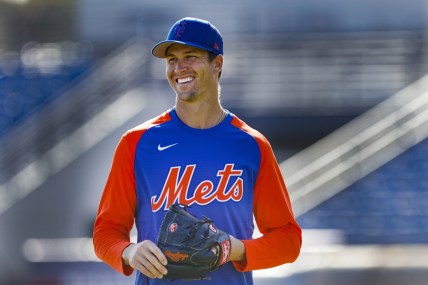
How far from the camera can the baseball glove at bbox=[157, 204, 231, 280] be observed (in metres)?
2.86

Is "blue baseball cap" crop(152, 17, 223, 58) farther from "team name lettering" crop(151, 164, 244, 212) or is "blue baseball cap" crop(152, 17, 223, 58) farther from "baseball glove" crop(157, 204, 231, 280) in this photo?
"baseball glove" crop(157, 204, 231, 280)

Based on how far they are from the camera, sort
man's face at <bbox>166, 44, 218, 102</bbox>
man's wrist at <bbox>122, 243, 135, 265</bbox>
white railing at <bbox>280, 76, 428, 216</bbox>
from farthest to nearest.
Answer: white railing at <bbox>280, 76, 428, 216</bbox> < man's face at <bbox>166, 44, 218, 102</bbox> < man's wrist at <bbox>122, 243, 135, 265</bbox>

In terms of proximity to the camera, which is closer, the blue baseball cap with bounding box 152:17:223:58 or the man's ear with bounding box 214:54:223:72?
the blue baseball cap with bounding box 152:17:223:58

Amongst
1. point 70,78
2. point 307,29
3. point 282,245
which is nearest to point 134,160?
point 282,245

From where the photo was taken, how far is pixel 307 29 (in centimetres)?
1342

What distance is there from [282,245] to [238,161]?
29 cm

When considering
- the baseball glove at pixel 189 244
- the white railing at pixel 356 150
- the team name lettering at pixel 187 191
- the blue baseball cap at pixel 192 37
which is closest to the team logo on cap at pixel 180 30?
the blue baseball cap at pixel 192 37

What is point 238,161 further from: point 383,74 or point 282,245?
point 383,74

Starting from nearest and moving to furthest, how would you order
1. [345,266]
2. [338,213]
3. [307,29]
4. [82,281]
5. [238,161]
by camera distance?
1. [238,161]
2. [345,266]
3. [82,281]
4. [338,213]
5. [307,29]

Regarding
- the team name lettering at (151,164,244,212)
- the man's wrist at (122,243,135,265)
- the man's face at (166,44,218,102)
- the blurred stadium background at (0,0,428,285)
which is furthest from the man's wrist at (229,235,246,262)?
the blurred stadium background at (0,0,428,285)

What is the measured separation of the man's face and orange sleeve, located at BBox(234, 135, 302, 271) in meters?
0.24

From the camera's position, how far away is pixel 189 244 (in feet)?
9.45

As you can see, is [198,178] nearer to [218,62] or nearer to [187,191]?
[187,191]

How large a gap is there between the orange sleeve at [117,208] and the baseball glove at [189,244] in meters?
0.18
